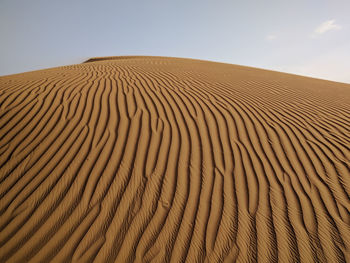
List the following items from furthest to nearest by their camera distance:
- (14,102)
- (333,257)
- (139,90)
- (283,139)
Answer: (139,90) → (14,102) → (283,139) → (333,257)

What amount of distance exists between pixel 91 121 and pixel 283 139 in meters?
3.03

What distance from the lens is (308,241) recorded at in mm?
1884

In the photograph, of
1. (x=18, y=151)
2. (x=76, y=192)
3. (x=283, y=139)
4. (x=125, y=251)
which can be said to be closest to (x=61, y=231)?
(x=76, y=192)

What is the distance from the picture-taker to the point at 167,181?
7.98 ft

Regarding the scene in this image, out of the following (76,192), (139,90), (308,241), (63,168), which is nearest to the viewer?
(308,241)

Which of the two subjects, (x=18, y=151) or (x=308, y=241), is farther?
(x=18, y=151)

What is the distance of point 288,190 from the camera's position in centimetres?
236

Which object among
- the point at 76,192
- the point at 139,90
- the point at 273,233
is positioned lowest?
the point at 273,233

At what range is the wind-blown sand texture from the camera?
1.87 meters

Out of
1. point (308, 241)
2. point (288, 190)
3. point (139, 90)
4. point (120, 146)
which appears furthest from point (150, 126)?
point (308, 241)

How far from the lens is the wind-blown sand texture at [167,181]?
187 centimetres

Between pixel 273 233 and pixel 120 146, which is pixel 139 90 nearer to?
pixel 120 146

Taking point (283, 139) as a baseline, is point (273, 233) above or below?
below

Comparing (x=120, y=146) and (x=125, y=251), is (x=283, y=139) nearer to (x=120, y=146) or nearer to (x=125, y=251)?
(x=120, y=146)
